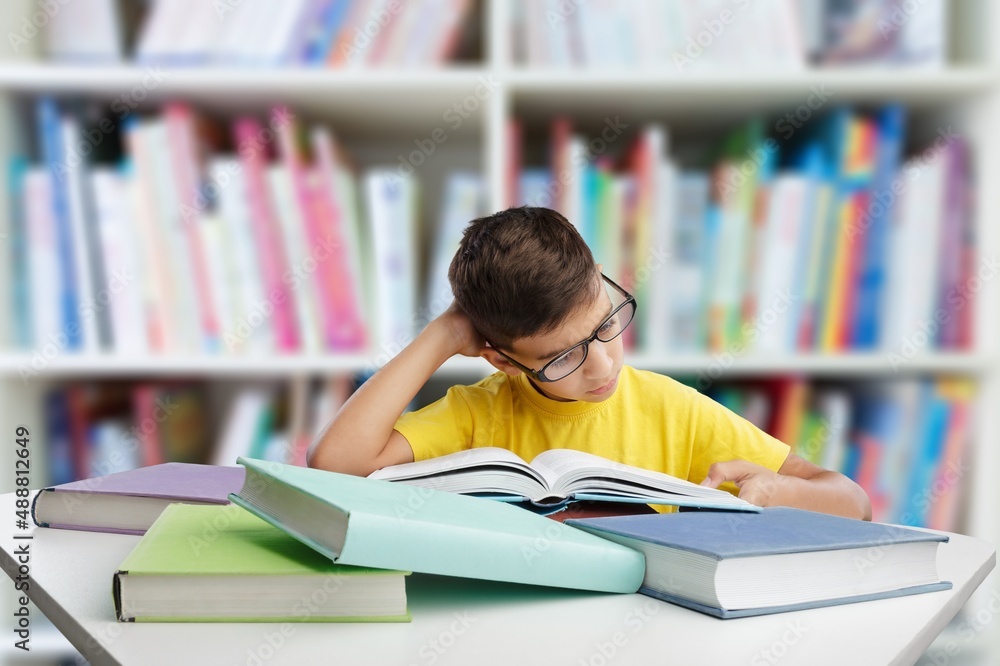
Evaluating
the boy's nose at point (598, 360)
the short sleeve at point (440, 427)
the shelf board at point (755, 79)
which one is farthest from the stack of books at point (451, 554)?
the shelf board at point (755, 79)

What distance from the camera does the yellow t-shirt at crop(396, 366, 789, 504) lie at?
104 centimetres

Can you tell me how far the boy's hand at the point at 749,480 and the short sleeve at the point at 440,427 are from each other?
34 centimetres

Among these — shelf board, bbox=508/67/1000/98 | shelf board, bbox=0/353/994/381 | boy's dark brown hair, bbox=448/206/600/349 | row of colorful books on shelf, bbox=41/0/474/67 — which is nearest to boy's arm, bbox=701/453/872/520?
boy's dark brown hair, bbox=448/206/600/349

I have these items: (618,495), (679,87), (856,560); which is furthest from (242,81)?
(856,560)

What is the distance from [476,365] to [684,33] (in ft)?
2.02

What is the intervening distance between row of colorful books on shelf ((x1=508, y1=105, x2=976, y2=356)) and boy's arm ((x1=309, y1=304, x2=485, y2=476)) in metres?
0.47

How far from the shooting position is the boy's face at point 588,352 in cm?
90

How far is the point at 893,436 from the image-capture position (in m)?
1.42

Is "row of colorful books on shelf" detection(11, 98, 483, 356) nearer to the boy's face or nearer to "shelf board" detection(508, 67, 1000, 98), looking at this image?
"shelf board" detection(508, 67, 1000, 98)

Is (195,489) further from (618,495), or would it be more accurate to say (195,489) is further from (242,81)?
(242,81)

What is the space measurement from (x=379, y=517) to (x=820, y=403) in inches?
44.4

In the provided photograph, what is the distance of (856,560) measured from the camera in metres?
0.56

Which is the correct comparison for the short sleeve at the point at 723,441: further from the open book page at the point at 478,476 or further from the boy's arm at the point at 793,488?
the open book page at the point at 478,476

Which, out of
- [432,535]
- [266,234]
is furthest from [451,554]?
[266,234]
